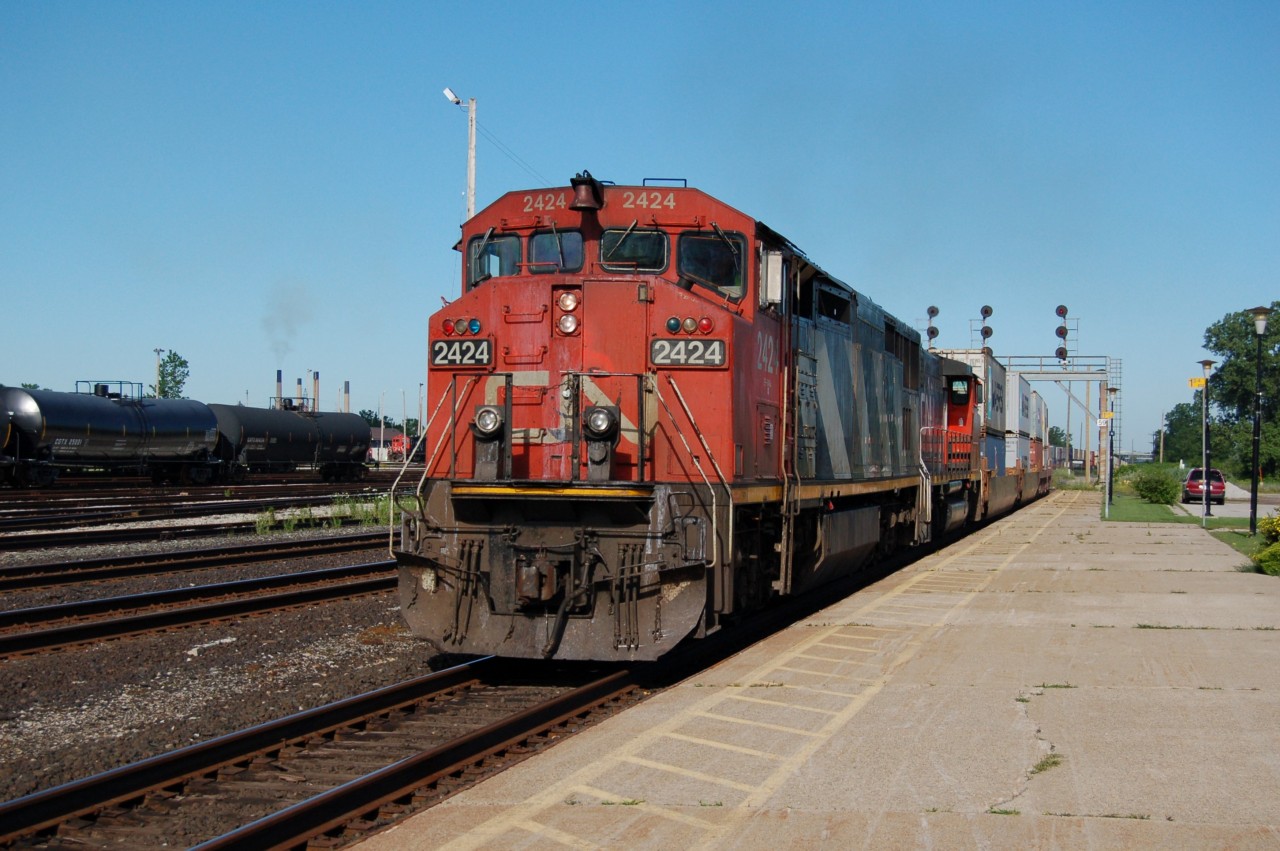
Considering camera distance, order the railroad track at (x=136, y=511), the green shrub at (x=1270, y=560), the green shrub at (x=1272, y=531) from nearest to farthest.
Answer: the green shrub at (x=1270, y=560)
the green shrub at (x=1272, y=531)
the railroad track at (x=136, y=511)

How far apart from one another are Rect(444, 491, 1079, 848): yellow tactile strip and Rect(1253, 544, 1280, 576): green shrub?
6.98 m

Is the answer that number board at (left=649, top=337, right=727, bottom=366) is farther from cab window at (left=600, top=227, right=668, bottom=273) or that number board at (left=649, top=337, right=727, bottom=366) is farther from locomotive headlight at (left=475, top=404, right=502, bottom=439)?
locomotive headlight at (left=475, top=404, right=502, bottom=439)

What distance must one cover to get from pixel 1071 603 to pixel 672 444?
21.9 ft

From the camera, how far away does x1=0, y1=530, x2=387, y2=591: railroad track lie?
1370 cm

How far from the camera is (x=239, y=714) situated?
738 cm

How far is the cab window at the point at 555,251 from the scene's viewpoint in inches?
355

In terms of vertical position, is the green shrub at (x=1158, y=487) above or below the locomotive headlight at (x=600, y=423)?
below

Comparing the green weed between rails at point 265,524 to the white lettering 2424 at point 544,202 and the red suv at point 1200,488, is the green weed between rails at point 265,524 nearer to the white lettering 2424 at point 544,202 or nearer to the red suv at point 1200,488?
the white lettering 2424 at point 544,202

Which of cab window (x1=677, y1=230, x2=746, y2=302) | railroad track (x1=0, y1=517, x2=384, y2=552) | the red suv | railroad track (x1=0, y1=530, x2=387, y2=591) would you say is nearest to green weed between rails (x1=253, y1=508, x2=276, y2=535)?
railroad track (x1=0, y1=517, x2=384, y2=552)

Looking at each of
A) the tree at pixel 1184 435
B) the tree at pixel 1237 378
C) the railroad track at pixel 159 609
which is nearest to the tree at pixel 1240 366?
the tree at pixel 1237 378

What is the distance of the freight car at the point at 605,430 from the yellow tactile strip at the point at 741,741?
2.31 feet

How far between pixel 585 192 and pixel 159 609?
6.59 metres

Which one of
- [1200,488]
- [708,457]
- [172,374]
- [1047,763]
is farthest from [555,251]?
[172,374]

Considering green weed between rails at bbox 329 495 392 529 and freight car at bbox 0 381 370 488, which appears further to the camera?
freight car at bbox 0 381 370 488
